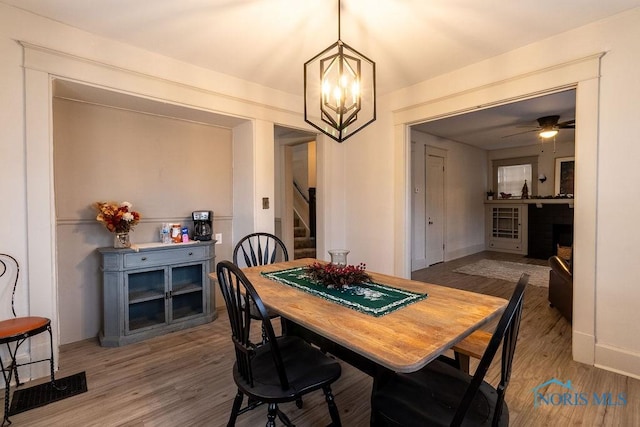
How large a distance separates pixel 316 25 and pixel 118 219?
7.49 ft

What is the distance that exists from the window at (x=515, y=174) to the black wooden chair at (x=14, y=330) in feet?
27.8

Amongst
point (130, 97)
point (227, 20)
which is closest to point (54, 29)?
point (130, 97)

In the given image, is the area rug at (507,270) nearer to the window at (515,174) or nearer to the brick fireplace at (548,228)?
the brick fireplace at (548,228)

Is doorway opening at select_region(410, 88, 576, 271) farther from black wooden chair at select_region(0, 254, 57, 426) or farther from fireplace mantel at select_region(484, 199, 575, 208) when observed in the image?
black wooden chair at select_region(0, 254, 57, 426)

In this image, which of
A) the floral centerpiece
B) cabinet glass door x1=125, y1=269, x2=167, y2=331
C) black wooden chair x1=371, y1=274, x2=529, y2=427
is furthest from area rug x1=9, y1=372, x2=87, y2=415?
black wooden chair x1=371, y1=274, x2=529, y2=427

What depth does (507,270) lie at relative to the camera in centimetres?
539

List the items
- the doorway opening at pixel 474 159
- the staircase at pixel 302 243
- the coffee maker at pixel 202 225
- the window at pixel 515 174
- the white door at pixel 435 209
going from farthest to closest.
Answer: the window at pixel 515 174 < the white door at pixel 435 209 < the staircase at pixel 302 243 < the doorway opening at pixel 474 159 < the coffee maker at pixel 202 225

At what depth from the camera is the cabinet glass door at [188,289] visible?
3.09 metres

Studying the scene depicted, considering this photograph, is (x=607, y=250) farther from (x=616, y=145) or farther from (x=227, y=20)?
(x=227, y=20)

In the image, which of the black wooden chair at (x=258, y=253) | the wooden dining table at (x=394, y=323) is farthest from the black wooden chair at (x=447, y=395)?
the black wooden chair at (x=258, y=253)

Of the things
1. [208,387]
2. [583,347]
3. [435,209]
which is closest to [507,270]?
[435,209]

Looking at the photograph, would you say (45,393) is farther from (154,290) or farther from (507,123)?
(507,123)

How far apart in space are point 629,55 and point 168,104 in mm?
3653

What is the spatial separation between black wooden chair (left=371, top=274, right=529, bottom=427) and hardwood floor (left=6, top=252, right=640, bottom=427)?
2.05 feet
